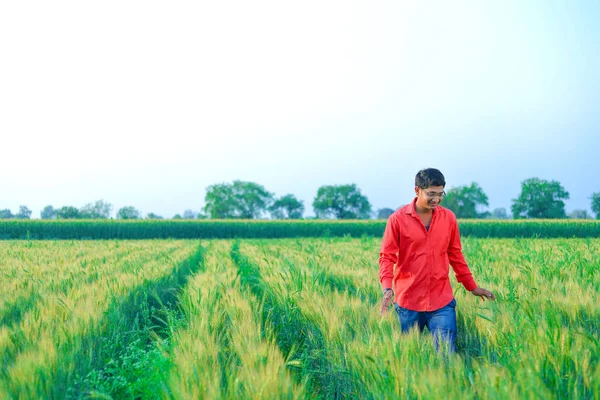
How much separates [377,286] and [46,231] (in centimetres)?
3931

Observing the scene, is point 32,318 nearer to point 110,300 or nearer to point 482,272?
point 110,300

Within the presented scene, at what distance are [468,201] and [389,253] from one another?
89338mm

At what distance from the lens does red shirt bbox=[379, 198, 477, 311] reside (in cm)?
356

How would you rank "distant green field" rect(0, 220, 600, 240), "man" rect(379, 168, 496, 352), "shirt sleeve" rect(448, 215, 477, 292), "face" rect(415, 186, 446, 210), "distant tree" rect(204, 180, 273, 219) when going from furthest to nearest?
"distant tree" rect(204, 180, 273, 219)
"distant green field" rect(0, 220, 600, 240)
"shirt sleeve" rect(448, 215, 477, 292)
"man" rect(379, 168, 496, 352)
"face" rect(415, 186, 446, 210)

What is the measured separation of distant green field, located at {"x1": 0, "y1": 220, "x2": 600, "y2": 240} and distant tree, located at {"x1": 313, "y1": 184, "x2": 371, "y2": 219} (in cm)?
4772

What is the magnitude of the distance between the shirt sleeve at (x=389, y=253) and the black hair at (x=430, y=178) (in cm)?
44

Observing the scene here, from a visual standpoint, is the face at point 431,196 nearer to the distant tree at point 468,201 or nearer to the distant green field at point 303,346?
the distant green field at point 303,346

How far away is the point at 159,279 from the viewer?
7.26 meters

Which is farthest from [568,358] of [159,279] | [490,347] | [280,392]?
[159,279]

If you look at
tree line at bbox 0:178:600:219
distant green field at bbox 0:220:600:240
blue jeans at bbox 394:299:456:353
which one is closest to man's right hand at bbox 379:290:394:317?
blue jeans at bbox 394:299:456:353

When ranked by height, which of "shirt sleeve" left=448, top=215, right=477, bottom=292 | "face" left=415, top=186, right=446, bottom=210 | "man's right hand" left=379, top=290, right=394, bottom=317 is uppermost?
"face" left=415, top=186, right=446, bottom=210

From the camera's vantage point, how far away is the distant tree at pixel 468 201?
283ft

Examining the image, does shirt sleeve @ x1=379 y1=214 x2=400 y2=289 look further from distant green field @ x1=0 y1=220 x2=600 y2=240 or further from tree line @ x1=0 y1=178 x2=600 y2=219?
tree line @ x1=0 y1=178 x2=600 y2=219

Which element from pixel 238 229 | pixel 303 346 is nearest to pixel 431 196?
pixel 303 346
